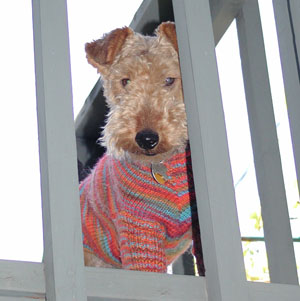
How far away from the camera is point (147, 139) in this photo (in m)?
2.11

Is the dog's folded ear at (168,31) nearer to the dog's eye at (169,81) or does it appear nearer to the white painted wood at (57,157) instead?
the dog's eye at (169,81)

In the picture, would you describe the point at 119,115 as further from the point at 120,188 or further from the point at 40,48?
the point at 40,48

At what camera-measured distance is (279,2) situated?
5.82ft

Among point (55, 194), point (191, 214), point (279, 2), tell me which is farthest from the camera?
point (191, 214)

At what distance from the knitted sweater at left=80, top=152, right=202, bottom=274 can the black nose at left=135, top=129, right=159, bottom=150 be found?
65mm

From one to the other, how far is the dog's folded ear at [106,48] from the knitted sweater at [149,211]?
16.3 inches

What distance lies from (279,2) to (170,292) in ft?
2.74

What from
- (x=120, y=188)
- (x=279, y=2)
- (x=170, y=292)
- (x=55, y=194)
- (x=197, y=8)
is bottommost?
(x=170, y=292)

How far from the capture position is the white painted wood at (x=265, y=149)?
6.08 feet

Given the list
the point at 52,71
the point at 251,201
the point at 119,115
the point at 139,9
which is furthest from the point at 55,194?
the point at 251,201

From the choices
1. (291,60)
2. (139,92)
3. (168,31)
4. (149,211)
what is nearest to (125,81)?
(139,92)

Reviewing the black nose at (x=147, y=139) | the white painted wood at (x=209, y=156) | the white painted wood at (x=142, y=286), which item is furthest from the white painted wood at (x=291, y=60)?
the black nose at (x=147, y=139)

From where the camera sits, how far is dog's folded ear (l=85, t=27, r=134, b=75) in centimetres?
248

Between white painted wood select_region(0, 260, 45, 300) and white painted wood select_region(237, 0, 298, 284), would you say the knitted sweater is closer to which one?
white painted wood select_region(237, 0, 298, 284)
